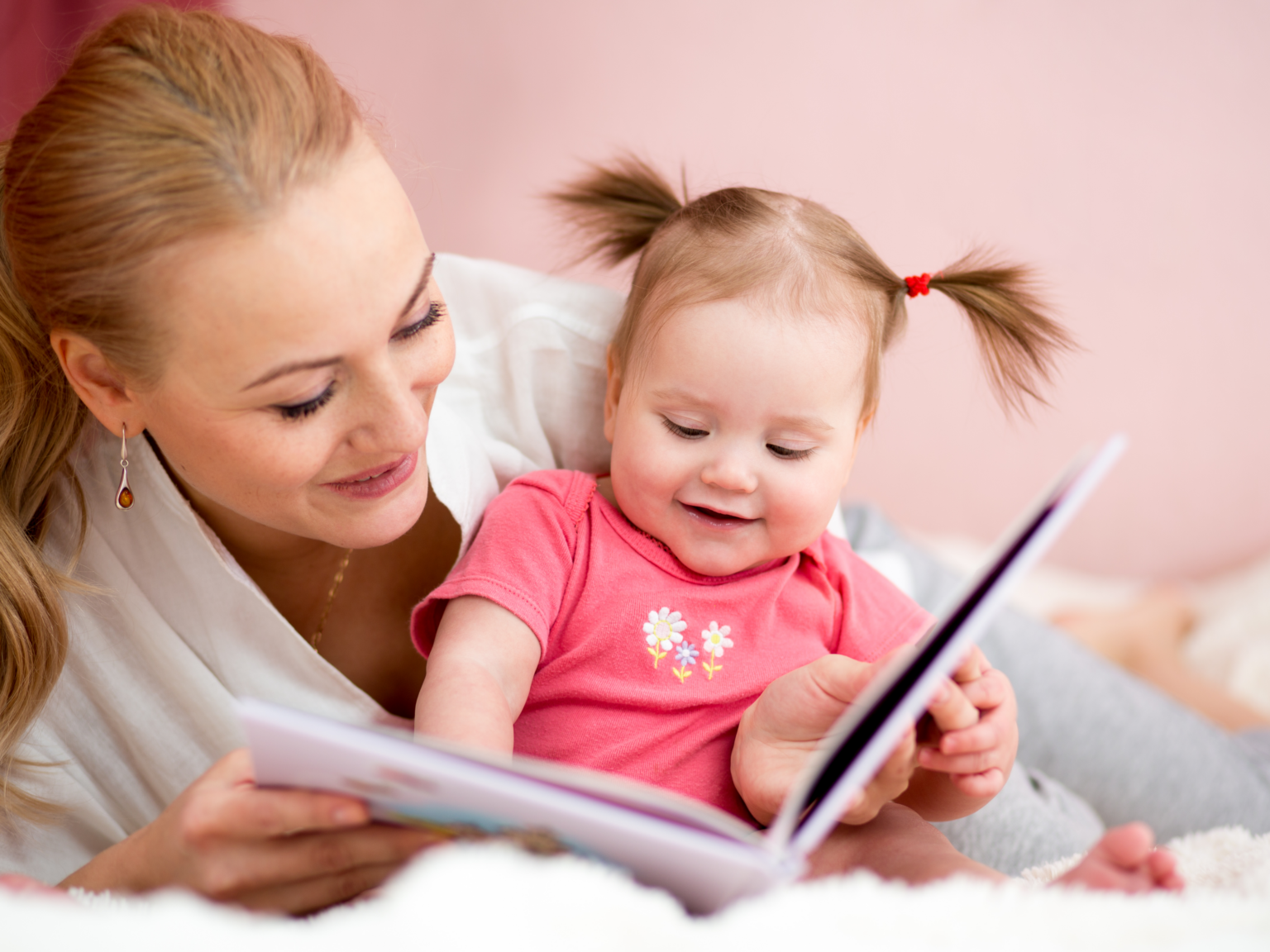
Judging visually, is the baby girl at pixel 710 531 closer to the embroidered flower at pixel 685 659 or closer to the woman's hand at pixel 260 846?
the embroidered flower at pixel 685 659

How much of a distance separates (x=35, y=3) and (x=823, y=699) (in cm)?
193

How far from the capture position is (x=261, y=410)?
37.3 inches

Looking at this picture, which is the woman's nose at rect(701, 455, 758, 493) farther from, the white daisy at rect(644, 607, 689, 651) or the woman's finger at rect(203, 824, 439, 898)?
the woman's finger at rect(203, 824, 439, 898)

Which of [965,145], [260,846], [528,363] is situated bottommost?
[260,846]

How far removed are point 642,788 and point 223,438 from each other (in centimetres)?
55

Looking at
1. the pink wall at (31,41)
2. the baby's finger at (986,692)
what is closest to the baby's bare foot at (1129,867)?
the baby's finger at (986,692)

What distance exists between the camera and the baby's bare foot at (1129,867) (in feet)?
2.57

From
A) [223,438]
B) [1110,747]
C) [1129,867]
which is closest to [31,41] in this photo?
[223,438]

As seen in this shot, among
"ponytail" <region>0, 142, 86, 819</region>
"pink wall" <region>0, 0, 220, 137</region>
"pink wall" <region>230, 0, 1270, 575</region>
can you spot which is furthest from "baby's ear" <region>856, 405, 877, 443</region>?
"pink wall" <region>0, 0, 220, 137</region>

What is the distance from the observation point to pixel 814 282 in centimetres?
112

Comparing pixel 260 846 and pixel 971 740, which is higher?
pixel 971 740

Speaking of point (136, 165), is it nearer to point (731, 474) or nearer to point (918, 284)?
point (731, 474)

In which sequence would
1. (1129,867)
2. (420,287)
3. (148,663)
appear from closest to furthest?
(1129,867) → (420,287) → (148,663)

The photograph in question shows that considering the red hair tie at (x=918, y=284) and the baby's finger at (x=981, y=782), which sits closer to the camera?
the baby's finger at (x=981, y=782)
